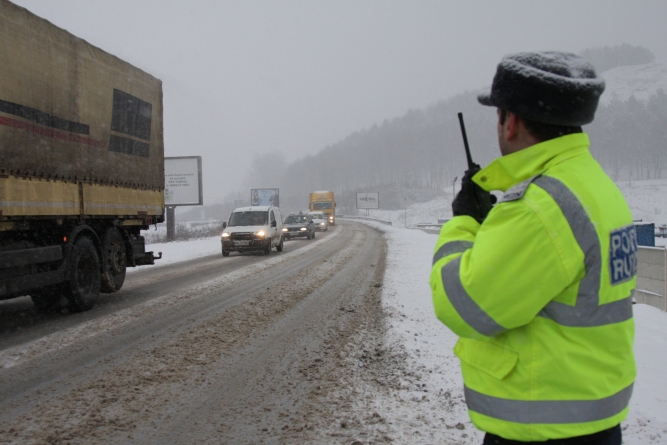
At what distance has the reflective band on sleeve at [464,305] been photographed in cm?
152

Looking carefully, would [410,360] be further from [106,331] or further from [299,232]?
[299,232]

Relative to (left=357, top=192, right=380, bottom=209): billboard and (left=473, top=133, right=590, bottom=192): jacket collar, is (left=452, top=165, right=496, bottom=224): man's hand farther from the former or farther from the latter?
(left=357, top=192, right=380, bottom=209): billboard

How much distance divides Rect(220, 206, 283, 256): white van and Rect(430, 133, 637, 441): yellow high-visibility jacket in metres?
18.4

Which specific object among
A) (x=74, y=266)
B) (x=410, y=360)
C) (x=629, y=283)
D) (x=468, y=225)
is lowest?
(x=410, y=360)

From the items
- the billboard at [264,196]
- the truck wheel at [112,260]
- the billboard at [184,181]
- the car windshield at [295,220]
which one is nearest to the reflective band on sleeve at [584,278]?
the truck wheel at [112,260]

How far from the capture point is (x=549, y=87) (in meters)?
1.57

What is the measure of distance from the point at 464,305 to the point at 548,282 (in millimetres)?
253

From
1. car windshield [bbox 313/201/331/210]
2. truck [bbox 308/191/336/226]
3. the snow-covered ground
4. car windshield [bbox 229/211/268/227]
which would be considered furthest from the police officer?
car windshield [bbox 313/201/331/210]

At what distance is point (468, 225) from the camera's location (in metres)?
1.72

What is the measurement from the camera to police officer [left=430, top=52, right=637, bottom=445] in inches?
57.0

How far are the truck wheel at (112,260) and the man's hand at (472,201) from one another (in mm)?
8535

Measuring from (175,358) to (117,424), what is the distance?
1.76m

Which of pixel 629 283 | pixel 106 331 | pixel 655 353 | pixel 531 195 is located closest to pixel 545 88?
pixel 531 195

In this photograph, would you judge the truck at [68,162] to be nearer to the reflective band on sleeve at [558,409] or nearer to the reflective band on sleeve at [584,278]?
the reflective band on sleeve at [558,409]
